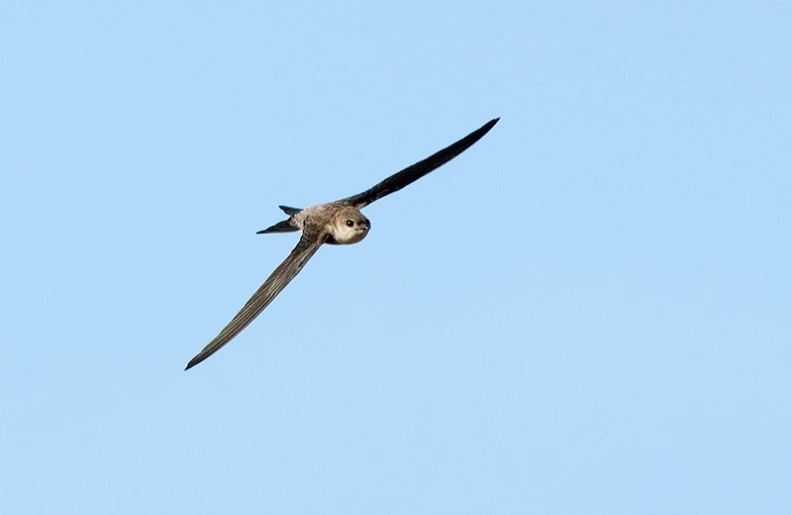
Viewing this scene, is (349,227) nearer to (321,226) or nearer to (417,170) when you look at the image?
(321,226)

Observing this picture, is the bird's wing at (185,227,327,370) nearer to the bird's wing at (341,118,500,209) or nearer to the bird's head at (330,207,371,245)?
the bird's head at (330,207,371,245)

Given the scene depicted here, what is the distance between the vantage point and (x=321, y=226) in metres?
18.1

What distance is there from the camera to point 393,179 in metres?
19.0

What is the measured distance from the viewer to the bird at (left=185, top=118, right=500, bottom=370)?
15.9 meters

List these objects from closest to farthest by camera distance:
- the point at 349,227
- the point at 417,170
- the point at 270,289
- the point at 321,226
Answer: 1. the point at 270,289
2. the point at 349,227
3. the point at 321,226
4. the point at 417,170

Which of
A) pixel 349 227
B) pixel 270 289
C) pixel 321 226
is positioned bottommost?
pixel 270 289

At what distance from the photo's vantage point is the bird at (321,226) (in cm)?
1587

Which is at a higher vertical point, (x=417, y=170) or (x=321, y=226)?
(x=417, y=170)

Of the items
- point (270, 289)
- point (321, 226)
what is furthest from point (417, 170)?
point (270, 289)

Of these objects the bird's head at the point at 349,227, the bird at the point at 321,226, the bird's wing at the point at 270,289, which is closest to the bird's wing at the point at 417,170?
the bird at the point at 321,226

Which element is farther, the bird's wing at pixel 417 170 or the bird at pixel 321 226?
the bird's wing at pixel 417 170

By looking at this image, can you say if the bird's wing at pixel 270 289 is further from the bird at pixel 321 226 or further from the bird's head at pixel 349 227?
the bird's head at pixel 349 227

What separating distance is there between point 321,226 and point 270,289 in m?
1.83

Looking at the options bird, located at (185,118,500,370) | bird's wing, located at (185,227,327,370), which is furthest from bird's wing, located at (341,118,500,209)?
bird's wing, located at (185,227,327,370)
